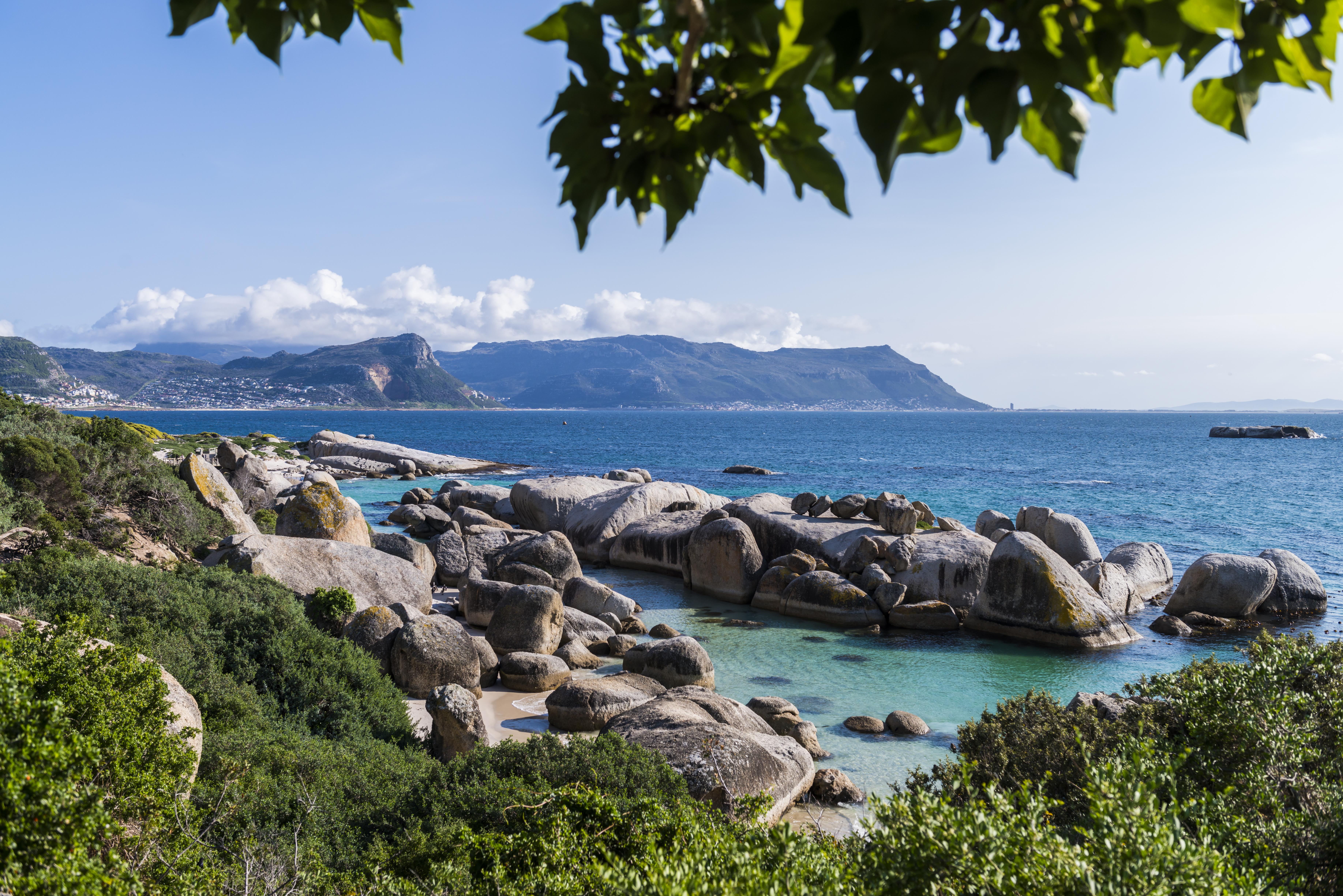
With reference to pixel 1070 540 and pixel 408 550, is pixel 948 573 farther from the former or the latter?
pixel 408 550

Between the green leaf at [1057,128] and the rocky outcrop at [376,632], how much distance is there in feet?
42.4

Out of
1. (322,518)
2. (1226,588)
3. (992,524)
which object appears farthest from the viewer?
(992,524)

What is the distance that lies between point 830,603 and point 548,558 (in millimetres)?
Answer: 7698

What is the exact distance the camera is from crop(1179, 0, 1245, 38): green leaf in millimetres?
1216

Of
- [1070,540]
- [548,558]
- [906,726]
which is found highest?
[1070,540]

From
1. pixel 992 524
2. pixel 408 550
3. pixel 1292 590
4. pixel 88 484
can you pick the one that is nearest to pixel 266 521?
pixel 408 550

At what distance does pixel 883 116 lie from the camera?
4.17ft

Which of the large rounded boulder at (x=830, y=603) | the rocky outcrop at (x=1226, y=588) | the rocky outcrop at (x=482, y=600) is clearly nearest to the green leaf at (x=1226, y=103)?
the rocky outcrop at (x=482, y=600)

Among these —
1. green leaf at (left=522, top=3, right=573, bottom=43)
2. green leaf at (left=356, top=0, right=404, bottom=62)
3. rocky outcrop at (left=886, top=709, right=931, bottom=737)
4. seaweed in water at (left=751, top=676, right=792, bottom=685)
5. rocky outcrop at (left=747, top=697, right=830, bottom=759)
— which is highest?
green leaf at (left=356, top=0, right=404, bottom=62)

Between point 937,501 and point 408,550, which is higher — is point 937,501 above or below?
below

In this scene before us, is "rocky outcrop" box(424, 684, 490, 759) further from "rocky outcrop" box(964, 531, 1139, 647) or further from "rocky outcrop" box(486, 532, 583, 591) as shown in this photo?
"rocky outcrop" box(964, 531, 1139, 647)

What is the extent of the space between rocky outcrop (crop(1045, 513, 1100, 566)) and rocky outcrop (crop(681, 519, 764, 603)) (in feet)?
31.3

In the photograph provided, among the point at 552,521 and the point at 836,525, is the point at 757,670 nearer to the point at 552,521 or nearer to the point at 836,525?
the point at 836,525

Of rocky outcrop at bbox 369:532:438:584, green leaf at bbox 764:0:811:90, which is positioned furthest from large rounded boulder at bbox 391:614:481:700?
green leaf at bbox 764:0:811:90
